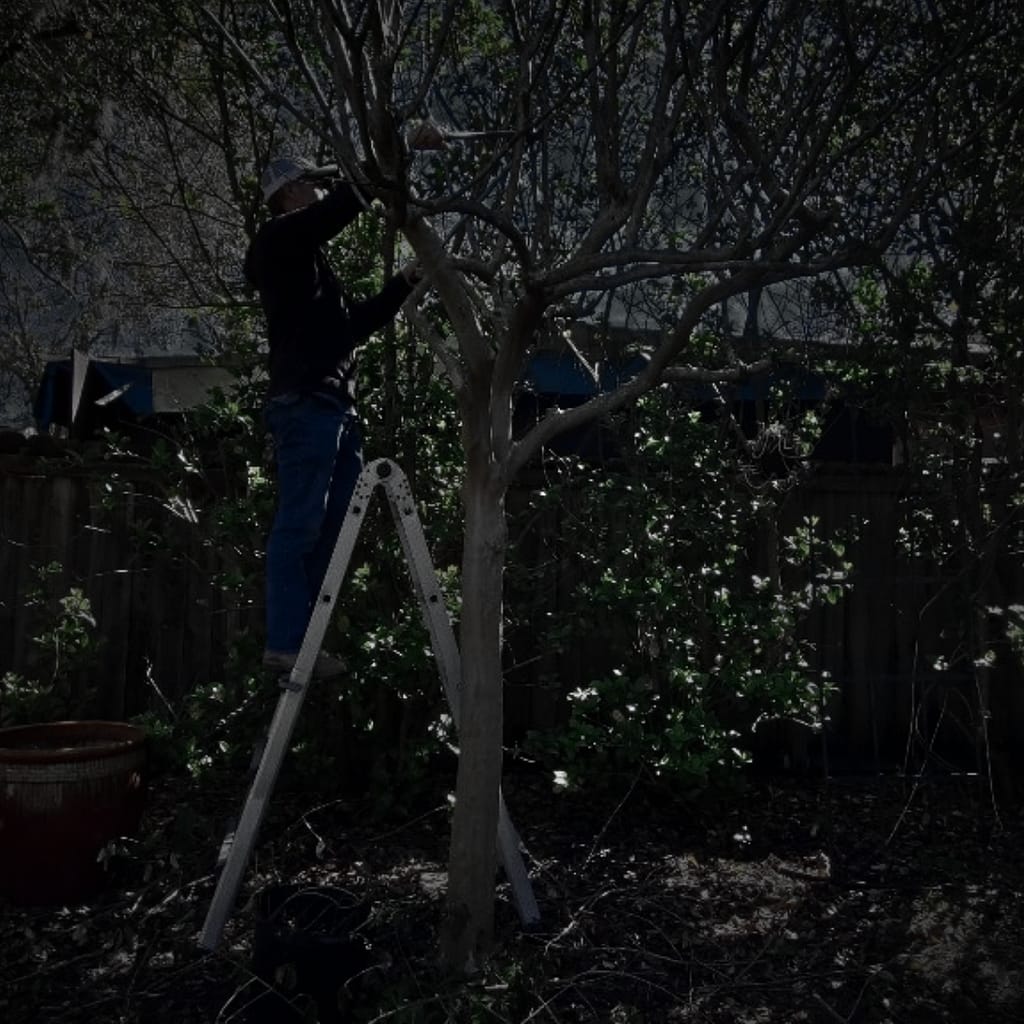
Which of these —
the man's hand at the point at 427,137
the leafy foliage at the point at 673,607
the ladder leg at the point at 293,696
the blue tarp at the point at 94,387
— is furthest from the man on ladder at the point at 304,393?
the blue tarp at the point at 94,387

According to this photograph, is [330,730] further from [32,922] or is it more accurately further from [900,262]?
[900,262]

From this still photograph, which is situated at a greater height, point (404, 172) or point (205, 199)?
point (205, 199)

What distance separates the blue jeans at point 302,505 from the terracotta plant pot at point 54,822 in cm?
99

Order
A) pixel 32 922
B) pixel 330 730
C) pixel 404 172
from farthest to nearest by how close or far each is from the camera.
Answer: pixel 330 730
pixel 32 922
pixel 404 172

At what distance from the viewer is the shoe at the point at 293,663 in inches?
169

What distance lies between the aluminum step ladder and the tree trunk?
0.30m

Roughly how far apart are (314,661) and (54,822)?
1.32 meters

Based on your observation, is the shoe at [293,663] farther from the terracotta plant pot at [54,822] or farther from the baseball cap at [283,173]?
the baseball cap at [283,173]

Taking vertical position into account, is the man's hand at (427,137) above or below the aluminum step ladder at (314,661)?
above

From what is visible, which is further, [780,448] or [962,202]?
[780,448]

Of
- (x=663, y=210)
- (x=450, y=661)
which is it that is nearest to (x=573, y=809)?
(x=450, y=661)

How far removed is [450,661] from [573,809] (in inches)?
71.1

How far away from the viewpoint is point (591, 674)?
6.66m

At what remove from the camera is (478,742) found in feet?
12.3
